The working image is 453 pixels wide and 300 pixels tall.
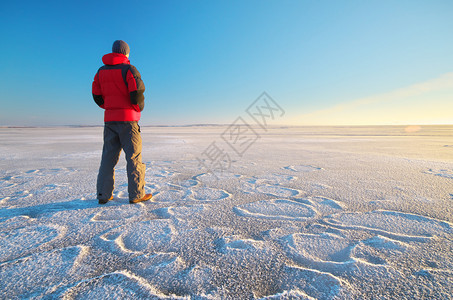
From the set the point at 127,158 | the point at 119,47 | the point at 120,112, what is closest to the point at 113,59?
the point at 119,47

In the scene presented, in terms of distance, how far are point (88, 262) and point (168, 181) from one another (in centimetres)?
178

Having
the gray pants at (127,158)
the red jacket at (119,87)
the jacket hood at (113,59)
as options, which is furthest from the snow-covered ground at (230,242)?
the jacket hood at (113,59)

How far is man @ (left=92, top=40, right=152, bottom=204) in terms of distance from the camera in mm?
2008

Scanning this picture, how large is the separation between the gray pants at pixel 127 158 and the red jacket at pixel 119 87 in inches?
4.0

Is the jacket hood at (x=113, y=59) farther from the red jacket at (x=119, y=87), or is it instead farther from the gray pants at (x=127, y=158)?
the gray pants at (x=127, y=158)

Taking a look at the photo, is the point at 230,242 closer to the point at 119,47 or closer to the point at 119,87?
the point at 119,87

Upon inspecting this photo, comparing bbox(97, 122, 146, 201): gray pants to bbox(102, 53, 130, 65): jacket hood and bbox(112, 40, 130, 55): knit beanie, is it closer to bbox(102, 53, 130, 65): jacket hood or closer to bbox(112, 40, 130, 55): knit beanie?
bbox(102, 53, 130, 65): jacket hood

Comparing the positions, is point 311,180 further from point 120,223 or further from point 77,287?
point 77,287

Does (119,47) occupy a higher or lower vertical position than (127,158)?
higher

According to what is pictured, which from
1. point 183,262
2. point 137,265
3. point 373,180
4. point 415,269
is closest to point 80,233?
point 137,265

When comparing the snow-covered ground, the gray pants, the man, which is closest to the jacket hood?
the man

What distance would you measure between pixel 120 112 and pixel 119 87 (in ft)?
0.81

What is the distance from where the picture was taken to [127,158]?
2102 millimetres

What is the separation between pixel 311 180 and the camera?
2.96 m
